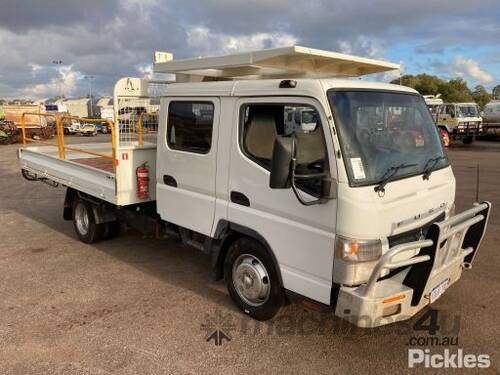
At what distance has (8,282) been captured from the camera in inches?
206

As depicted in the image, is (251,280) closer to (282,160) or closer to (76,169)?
(282,160)

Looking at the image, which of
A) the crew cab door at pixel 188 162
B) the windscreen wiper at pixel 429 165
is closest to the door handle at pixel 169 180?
the crew cab door at pixel 188 162

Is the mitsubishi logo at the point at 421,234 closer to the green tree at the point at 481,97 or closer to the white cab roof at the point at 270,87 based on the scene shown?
the white cab roof at the point at 270,87

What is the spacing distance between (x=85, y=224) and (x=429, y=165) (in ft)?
16.0

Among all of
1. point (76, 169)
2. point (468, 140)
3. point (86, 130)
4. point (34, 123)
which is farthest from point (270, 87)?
point (86, 130)

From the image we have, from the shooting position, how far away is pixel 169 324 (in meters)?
4.16

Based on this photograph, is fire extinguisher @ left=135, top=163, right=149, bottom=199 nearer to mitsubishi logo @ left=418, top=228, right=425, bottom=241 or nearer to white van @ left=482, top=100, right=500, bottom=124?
mitsubishi logo @ left=418, top=228, right=425, bottom=241

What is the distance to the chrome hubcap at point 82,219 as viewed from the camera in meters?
6.54

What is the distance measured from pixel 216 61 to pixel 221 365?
2751mm

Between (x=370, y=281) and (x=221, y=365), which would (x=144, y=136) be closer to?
(x=221, y=365)

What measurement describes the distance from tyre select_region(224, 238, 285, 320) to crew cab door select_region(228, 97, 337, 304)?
182 mm

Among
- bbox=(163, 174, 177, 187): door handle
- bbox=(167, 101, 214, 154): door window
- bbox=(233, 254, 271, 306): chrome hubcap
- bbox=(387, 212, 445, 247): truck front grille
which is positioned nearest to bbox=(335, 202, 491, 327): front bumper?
bbox=(387, 212, 445, 247): truck front grille

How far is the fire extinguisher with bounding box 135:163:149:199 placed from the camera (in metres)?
5.22

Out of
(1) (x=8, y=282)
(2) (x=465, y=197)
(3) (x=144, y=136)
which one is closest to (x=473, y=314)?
(3) (x=144, y=136)
